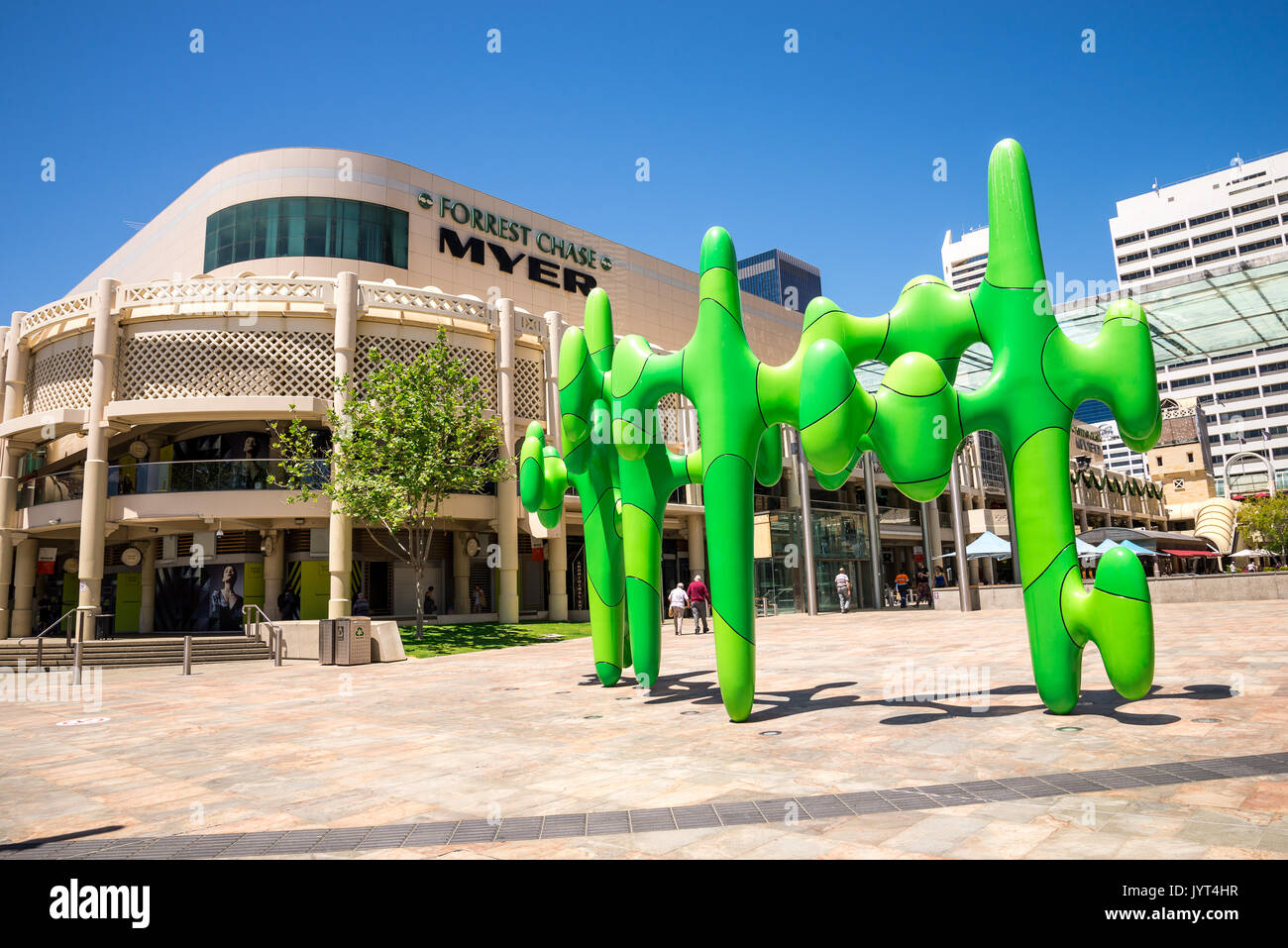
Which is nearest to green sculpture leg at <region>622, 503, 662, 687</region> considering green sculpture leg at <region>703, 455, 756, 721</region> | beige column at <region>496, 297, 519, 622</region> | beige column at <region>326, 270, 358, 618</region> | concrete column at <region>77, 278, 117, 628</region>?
green sculpture leg at <region>703, 455, 756, 721</region>

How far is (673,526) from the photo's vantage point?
36625 millimetres

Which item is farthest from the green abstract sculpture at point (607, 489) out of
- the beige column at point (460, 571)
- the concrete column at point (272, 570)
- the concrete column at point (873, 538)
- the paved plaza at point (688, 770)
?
the concrete column at point (873, 538)

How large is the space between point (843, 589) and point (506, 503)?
1299 centimetres

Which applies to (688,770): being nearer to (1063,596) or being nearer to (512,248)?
(1063,596)

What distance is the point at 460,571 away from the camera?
30.9m

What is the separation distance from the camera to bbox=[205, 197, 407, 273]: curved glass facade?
29.7 metres

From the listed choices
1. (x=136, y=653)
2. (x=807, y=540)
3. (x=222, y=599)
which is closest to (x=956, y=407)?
(x=136, y=653)

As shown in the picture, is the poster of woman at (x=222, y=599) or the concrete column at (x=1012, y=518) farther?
the poster of woman at (x=222, y=599)

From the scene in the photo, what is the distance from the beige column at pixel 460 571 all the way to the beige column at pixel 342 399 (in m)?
6.39

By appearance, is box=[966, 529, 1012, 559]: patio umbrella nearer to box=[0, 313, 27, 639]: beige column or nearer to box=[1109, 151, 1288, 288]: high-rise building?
box=[0, 313, 27, 639]: beige column

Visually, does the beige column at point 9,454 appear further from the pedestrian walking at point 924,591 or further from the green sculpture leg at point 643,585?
the pedestrian walking at point 924,591

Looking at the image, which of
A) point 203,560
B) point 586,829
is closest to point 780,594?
point 203,560

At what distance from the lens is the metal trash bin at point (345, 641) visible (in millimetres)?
17672

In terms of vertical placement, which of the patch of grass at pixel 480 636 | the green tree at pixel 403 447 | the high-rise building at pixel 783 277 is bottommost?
the patch of grass at pixel 480 636
